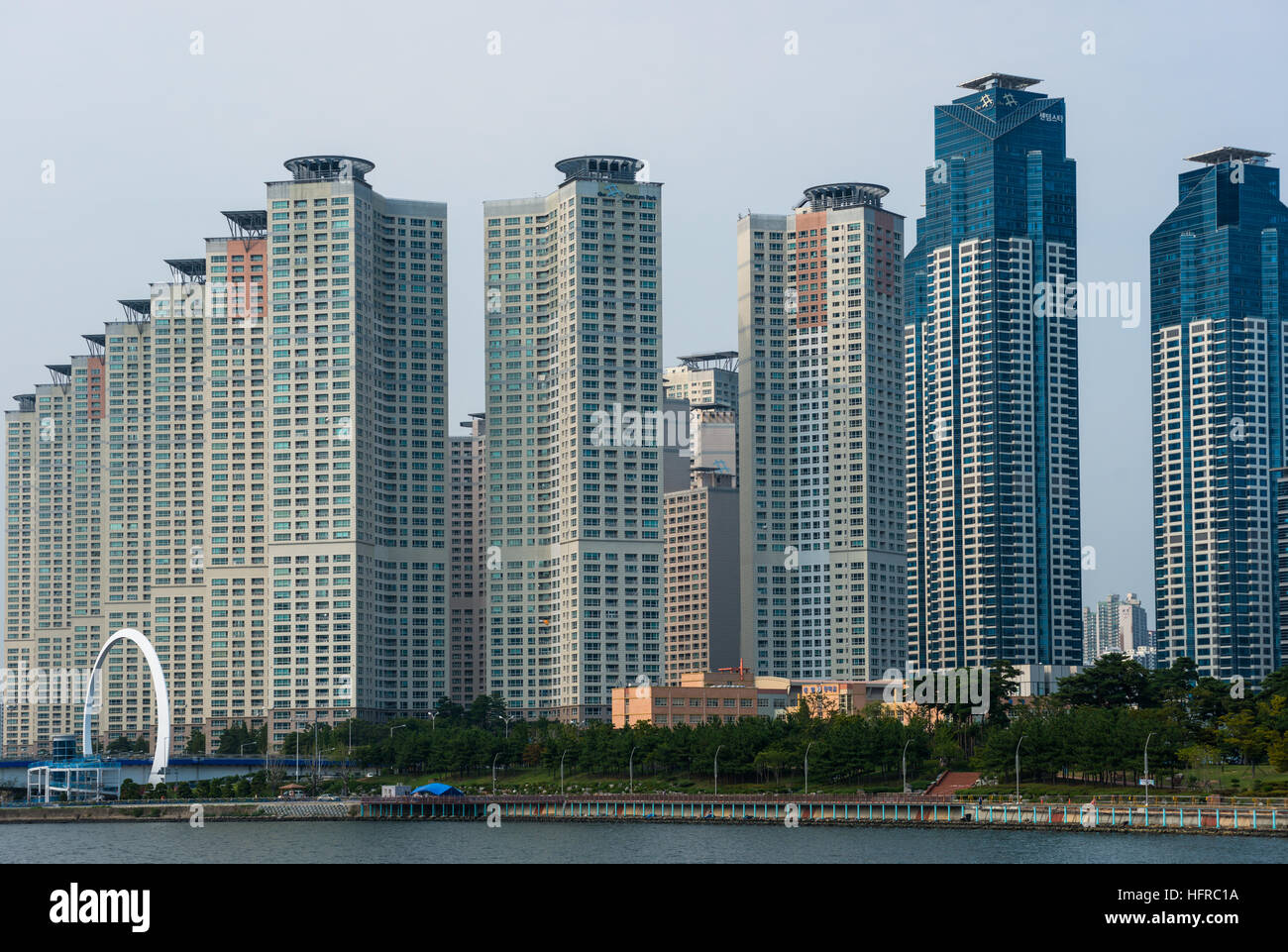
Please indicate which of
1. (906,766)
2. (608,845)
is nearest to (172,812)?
(608,845)

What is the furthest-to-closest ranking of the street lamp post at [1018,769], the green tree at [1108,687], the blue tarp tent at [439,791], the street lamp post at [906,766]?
the blue tarp tent at [439,791] → the green tree at [1108,687] → the street lamp post at [906,766] → the street lamp post at [1018,769]

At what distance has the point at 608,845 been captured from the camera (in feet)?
394

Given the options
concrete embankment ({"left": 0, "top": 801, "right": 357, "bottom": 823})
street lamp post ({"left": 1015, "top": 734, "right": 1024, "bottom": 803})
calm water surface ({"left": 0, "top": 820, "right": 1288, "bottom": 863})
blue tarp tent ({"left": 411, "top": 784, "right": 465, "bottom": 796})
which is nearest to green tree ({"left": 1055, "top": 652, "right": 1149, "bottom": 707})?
street lamp post ({"left": 1015, "top": 734, "right": 1024, "bottom": 803})

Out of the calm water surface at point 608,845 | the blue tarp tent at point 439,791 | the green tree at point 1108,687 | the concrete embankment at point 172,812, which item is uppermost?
the green tree at point 1108,687

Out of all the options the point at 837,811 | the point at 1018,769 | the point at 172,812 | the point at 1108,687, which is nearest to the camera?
the point at 1018,769

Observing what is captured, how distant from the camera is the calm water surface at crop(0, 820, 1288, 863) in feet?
335

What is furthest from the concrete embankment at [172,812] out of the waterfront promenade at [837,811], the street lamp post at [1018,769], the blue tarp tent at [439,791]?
the street lamp post at [1018,769]

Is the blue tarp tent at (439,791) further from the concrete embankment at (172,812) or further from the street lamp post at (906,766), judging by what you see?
the street lamp post at (906,766)

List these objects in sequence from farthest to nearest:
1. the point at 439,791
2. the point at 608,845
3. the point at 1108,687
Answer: the point at 439,791
the point at 1108,687
the point at 608,845

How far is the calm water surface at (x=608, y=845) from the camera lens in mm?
102125

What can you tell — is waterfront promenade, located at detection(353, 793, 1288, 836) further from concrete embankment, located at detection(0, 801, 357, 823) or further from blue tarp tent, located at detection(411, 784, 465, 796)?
concrete embankment, located at detection(0, 801, 357, 823)

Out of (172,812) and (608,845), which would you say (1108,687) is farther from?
(172,812)
